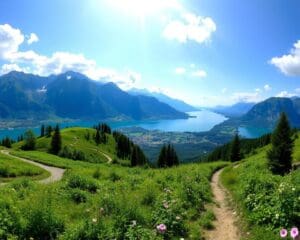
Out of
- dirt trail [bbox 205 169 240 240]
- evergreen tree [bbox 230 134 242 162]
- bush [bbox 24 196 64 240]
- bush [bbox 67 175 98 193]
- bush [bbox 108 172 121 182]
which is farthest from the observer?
evergreen tree [bbox 230 134 242 162]

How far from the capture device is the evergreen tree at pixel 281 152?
3481 cm

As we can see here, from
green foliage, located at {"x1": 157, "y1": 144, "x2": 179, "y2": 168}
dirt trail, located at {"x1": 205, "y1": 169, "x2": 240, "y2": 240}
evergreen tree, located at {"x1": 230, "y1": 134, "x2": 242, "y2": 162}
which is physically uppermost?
dirt trail, located at {"x1": 205, "y1": 169, "x2": 240, "y2": 240}

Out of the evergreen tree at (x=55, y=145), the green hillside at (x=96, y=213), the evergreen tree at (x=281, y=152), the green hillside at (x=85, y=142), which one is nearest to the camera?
the green hillside at (x=96, y=213)

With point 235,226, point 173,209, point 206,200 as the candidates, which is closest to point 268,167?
point 206,200

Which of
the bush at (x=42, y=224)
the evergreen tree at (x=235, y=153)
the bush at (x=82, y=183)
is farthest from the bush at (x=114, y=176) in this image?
the evergreen tree at (x=235, y=153)

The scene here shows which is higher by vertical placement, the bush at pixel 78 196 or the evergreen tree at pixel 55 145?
the bush at pixel 78 196

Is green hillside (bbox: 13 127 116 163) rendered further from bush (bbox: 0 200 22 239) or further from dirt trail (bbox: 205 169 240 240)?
bush (bbox: 0 200 22 239)

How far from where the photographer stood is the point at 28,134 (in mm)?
120438

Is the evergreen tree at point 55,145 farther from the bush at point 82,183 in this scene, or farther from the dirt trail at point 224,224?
the dirt trail at point 224,224

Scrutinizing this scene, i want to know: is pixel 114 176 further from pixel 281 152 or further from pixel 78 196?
pixel 281 152

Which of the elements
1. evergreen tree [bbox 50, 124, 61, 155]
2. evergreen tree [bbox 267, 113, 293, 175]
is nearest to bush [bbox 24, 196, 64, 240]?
evergreen tree [bbox 267, 113, 293, 175]

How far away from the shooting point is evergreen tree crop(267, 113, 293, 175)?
34812 mm

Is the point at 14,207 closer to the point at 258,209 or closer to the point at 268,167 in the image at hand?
the point at 258,209

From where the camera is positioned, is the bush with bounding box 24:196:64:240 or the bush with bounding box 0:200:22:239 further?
the bush with bounding box 24:196:64:240
